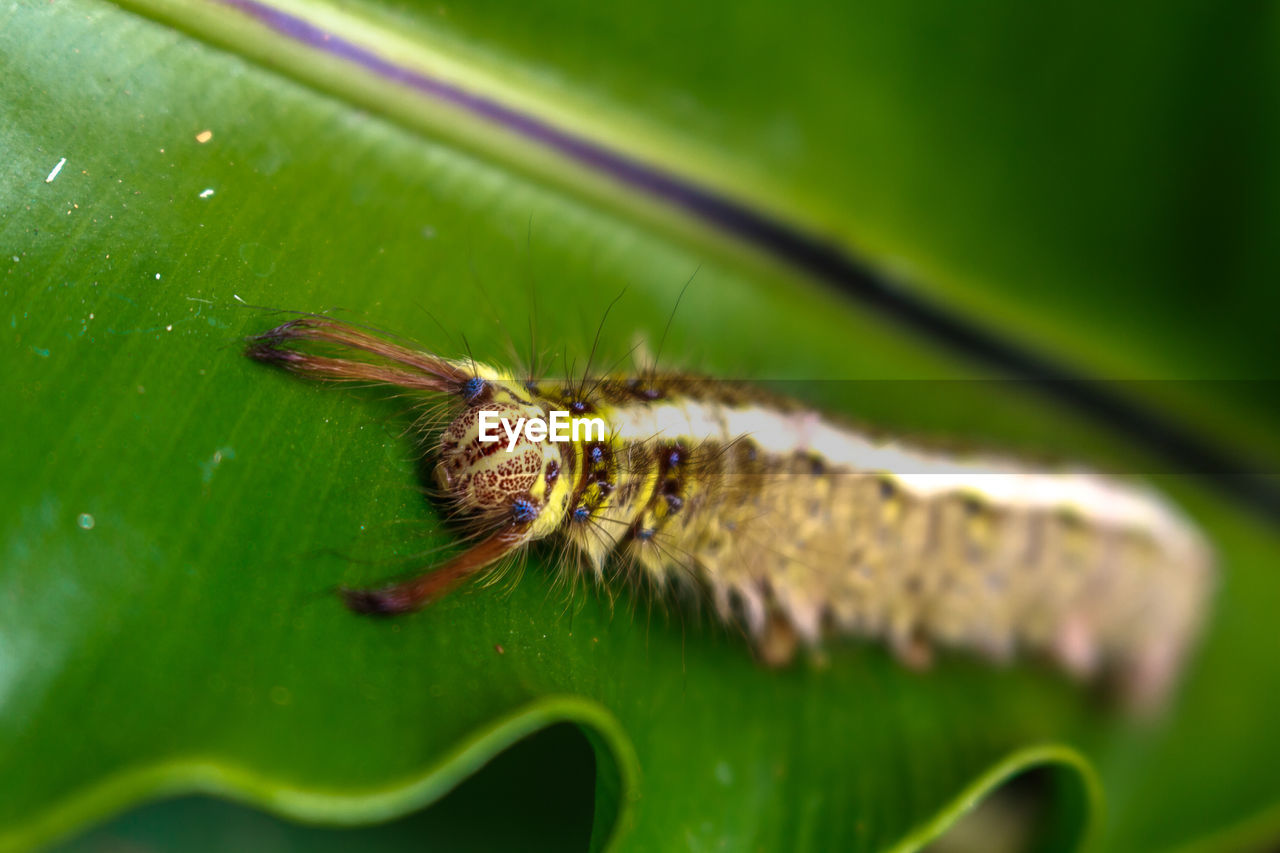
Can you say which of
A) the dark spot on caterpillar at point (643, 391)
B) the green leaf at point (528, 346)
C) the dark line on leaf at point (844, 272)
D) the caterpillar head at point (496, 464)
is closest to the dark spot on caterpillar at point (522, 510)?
the caterpillar head at point (496, 464)

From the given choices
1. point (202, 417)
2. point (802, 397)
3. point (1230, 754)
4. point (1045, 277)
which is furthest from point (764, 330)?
point (1230, 754)

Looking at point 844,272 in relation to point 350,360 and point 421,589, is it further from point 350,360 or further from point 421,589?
point 421,589

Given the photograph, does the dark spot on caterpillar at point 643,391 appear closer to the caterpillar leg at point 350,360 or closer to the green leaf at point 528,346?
the green leaf at point 528,346

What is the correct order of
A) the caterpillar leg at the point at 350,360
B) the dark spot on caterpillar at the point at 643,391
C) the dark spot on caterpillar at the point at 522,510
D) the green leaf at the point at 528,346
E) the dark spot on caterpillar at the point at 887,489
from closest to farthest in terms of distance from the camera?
the green leaf at the point at 528,346
the caterpillar leg at the point at 350,360
the dark spot on caterpillar at the point at 522,510
the dark spot on caterpillar at the point at 643,391
the dark spot on caterpillar at the point at 887,489

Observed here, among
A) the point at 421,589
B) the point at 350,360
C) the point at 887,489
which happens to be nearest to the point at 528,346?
the point at 350,360

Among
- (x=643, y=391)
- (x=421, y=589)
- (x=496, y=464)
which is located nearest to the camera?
(x=421, y=589)

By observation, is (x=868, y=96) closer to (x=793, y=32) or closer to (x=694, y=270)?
(x=793, y=32)
